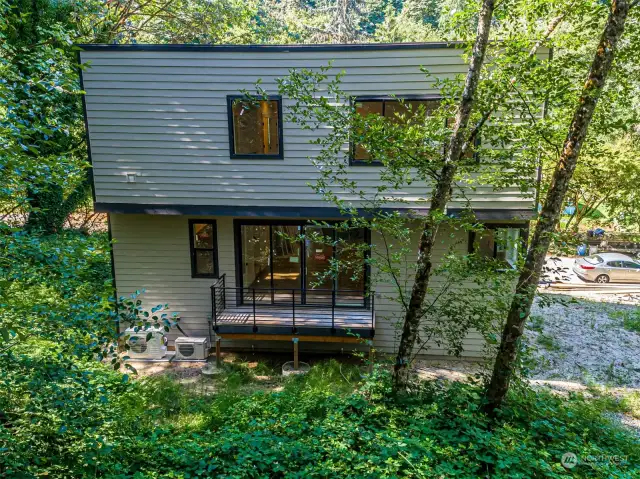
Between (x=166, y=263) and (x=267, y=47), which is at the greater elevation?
(x=267, y=47)

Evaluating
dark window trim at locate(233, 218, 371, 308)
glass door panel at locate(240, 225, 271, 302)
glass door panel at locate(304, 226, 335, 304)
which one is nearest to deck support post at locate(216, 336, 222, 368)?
glass door panel at locate(240, 225, 271, 302)

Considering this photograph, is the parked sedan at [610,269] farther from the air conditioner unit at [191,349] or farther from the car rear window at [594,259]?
the air conditioner unit at [191,349]

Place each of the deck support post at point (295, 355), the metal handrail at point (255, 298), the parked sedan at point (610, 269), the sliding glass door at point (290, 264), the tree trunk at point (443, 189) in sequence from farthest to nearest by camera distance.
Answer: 1. the parked sedan at point (610, 269)
2. the sliding glass door at point (290, 264)
3. the metal handrail at point (255, 298)
4. the deck support post at point (295, 355)
5. the tree trunk at point (443, 189)

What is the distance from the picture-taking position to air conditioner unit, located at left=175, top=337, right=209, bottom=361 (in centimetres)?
884

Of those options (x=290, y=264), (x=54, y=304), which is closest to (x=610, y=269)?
(x=290, y=264)

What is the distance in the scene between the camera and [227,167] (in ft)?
27.6

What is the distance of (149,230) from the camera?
29.7 feet

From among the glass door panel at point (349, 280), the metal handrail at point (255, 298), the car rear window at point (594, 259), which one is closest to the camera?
the metal handrail at point (255, 298)

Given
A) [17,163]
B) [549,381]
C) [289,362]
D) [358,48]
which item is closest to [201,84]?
[358,48]

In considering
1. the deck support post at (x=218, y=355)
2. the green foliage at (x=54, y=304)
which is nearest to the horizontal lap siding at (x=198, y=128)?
the deck support post at (x=218, y=355)

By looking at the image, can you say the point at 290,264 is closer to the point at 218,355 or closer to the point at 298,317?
the point at 298,317

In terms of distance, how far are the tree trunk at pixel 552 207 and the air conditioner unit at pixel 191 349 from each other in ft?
19.7

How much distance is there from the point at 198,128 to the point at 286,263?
11.3 feet

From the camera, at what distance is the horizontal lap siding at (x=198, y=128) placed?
799 centimetres
